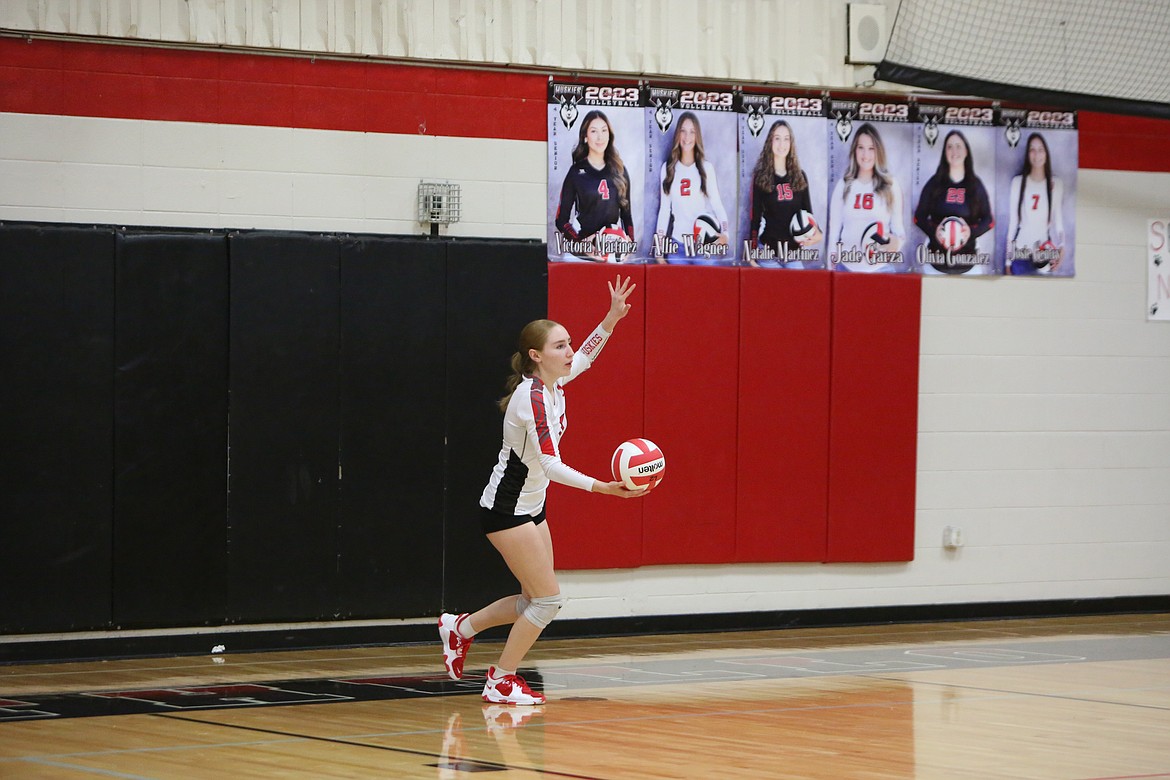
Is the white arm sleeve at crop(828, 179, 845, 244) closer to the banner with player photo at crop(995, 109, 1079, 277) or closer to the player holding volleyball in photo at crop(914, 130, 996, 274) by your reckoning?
the player holding volleyball in photo at crop(914, 130, 996, 274)

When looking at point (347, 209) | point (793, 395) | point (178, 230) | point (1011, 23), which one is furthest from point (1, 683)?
point (1011, 23)

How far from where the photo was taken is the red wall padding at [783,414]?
409 inches

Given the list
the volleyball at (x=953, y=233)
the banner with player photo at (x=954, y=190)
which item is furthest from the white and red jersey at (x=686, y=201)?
the volleyball at (x=953, y=233)

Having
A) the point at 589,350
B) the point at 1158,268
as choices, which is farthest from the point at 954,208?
the point at 589,350

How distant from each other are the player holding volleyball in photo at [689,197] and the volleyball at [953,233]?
5.84 feet

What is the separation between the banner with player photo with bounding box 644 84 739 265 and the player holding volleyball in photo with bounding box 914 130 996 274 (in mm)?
1536

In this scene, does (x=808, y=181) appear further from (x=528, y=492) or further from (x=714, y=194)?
(x=528, y=492)

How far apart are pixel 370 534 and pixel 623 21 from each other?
3.85 meters

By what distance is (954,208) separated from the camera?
11.0 metres

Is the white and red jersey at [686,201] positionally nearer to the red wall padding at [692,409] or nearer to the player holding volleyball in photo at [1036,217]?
the red wall padding at [692,409]

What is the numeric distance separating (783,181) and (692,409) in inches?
69.8

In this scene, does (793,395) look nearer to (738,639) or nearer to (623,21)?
(738,639)

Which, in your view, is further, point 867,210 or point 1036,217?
point 1036,217

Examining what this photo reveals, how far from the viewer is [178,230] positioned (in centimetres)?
895
